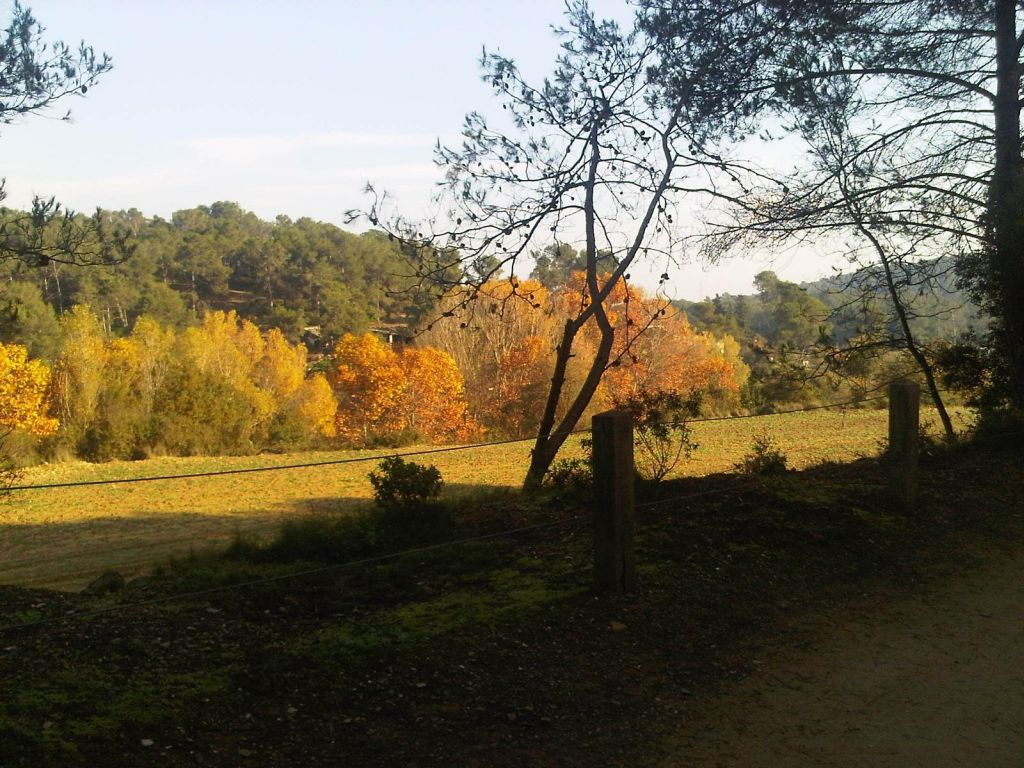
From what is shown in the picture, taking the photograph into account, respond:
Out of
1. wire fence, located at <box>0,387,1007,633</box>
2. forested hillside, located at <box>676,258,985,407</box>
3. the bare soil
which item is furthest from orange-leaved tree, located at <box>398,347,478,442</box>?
the bare soil

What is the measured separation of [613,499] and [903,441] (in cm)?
307

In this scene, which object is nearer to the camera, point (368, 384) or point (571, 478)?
point (571, 478)

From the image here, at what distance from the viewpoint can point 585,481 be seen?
26.0 ft

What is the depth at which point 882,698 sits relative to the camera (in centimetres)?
406

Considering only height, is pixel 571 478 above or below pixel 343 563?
above

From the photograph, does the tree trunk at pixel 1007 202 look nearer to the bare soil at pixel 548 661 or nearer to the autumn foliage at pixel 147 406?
the bare soil at pixel 548 661

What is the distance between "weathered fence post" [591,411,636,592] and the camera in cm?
484

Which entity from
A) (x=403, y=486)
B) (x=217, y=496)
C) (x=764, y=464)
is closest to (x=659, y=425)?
(x=764, y=464)

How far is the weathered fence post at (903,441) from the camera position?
263 inches

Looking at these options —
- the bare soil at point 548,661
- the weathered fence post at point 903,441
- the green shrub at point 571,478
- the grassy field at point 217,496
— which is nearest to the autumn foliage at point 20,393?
the grassy field at point 217,496

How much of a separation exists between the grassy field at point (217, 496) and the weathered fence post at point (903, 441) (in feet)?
16.8

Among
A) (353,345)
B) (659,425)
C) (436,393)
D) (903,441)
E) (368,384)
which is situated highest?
(353,345)

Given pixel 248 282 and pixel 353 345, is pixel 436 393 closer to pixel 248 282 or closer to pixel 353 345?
pixel 353 345

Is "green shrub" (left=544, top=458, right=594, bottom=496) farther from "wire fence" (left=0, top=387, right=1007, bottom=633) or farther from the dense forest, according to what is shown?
the dense forest
